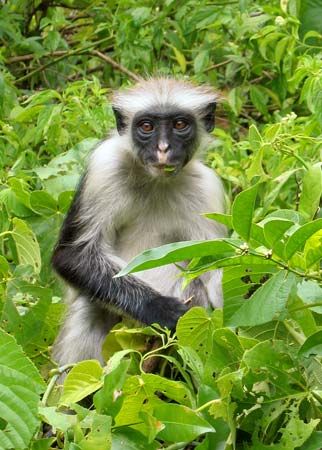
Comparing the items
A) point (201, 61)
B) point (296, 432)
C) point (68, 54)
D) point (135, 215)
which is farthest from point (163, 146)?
point (68, 54)

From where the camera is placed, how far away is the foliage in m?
2.45

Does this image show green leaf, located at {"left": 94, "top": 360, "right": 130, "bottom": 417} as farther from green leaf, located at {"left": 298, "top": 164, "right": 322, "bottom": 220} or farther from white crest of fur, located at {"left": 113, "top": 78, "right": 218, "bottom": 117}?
white crest of fur, located at {"left": 113, "top": 78, "right": 218, "bottom": 117}

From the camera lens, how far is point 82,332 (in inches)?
201

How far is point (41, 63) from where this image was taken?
8516 mm

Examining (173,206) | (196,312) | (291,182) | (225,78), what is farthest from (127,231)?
(225,78)

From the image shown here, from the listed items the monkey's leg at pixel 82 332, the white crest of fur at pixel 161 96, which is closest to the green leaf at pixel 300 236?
the monkey's leg at pixel 82 332

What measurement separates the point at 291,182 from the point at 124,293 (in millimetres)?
984

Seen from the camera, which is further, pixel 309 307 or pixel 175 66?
pixel 175 66

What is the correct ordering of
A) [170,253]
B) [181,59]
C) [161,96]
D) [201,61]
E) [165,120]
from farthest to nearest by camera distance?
[181,59], [201,61], [161,96], [165,120], [170,253]

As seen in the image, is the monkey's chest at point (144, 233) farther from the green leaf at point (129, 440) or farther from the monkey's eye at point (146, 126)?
the green leaf at point (129, 440)

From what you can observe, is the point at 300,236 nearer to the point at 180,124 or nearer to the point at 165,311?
the point at 165,311

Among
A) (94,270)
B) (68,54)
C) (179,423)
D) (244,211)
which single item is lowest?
(68,54)

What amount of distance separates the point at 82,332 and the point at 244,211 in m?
2.82

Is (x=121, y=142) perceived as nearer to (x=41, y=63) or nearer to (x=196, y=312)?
(x=196, y=312)
